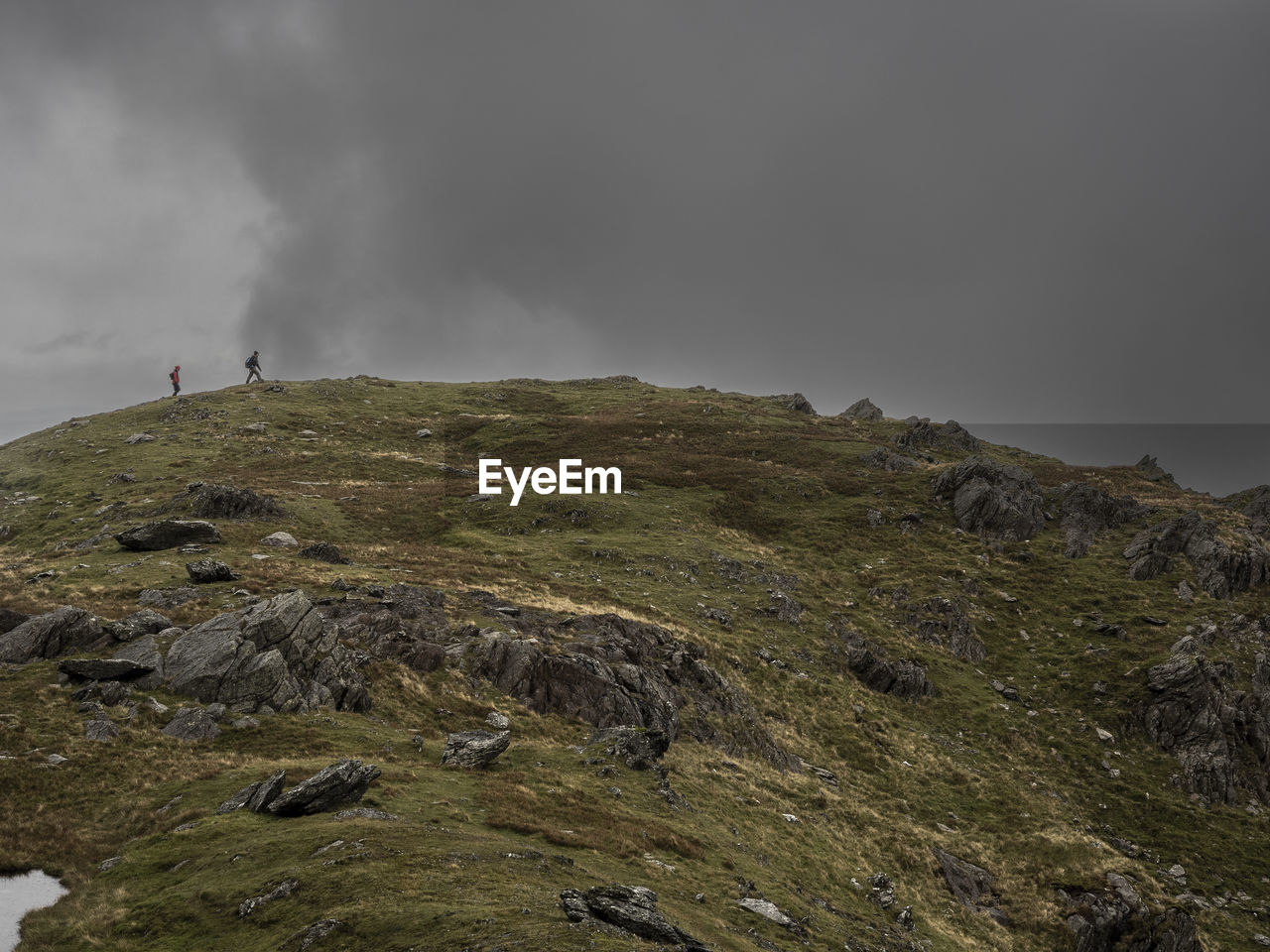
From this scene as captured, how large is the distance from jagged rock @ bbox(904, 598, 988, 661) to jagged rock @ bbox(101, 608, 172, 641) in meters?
49.4

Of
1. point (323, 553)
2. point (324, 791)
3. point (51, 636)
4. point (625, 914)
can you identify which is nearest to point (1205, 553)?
point (625, 914)

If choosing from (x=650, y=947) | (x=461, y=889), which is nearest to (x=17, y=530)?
(x=461, y=889)

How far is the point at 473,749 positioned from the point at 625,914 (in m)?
13.3

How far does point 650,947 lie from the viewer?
11.9 metres

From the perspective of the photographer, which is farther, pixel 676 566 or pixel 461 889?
pixel 676 566

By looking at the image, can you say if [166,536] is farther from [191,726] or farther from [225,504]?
[191,726]

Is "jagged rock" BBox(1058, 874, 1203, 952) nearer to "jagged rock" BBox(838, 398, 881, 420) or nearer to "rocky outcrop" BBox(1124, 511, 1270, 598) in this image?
"rocky outcrop" BBox(1124, 511, 1270, 598)

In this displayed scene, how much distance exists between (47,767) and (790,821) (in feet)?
89.8

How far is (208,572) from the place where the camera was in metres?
35.0

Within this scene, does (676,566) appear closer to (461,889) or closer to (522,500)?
(522,500)

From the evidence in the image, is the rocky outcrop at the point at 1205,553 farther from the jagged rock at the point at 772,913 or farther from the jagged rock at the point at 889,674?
the jagged rock at the point at 772,913

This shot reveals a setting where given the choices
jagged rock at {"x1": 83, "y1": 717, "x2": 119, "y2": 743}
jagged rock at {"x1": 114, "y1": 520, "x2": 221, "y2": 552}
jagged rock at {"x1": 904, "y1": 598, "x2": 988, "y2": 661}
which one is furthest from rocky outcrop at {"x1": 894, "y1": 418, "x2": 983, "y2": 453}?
jagged rock at {"x1": 83, "y1": 717, "x2": 119, "y2": 743}

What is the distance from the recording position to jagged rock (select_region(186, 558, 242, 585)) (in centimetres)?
3481

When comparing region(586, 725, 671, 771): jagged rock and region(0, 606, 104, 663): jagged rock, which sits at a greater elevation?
region(0, 606, 104, 663): jagged rock
